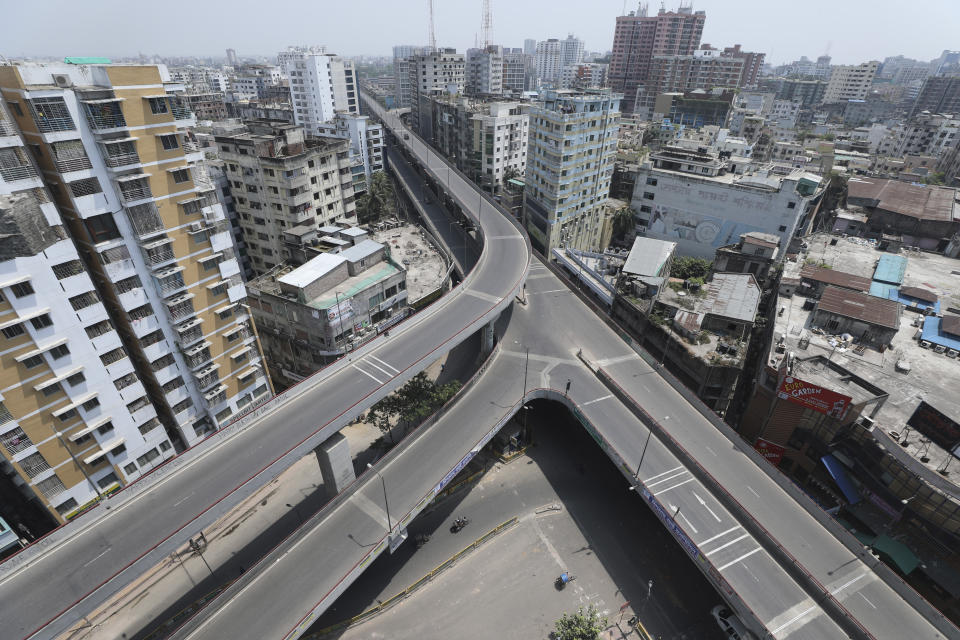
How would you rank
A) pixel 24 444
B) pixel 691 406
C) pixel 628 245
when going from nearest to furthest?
pixel 24 444, pixel 691 406, pixel 628 245

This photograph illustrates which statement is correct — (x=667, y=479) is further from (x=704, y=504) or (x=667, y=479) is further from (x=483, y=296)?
(x=483, y=296)

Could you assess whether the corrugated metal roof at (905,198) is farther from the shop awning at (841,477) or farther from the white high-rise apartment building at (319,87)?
the white high-rise apartment building at (319,87)

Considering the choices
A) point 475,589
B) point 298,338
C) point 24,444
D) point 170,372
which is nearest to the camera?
point 24,444

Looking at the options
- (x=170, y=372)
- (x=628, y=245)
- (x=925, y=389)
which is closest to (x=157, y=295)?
(x=170, y=372)

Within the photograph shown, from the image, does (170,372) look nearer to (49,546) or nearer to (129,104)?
(49,546)

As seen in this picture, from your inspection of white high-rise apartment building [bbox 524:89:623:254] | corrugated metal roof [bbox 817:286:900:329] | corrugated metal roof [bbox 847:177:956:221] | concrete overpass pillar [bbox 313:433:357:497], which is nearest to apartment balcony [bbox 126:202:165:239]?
concrete overpass pillar [bbox 313:433:357:497]

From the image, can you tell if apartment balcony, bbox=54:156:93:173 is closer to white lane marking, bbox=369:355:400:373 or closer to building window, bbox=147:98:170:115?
building window, bbox=147:98:170:115
